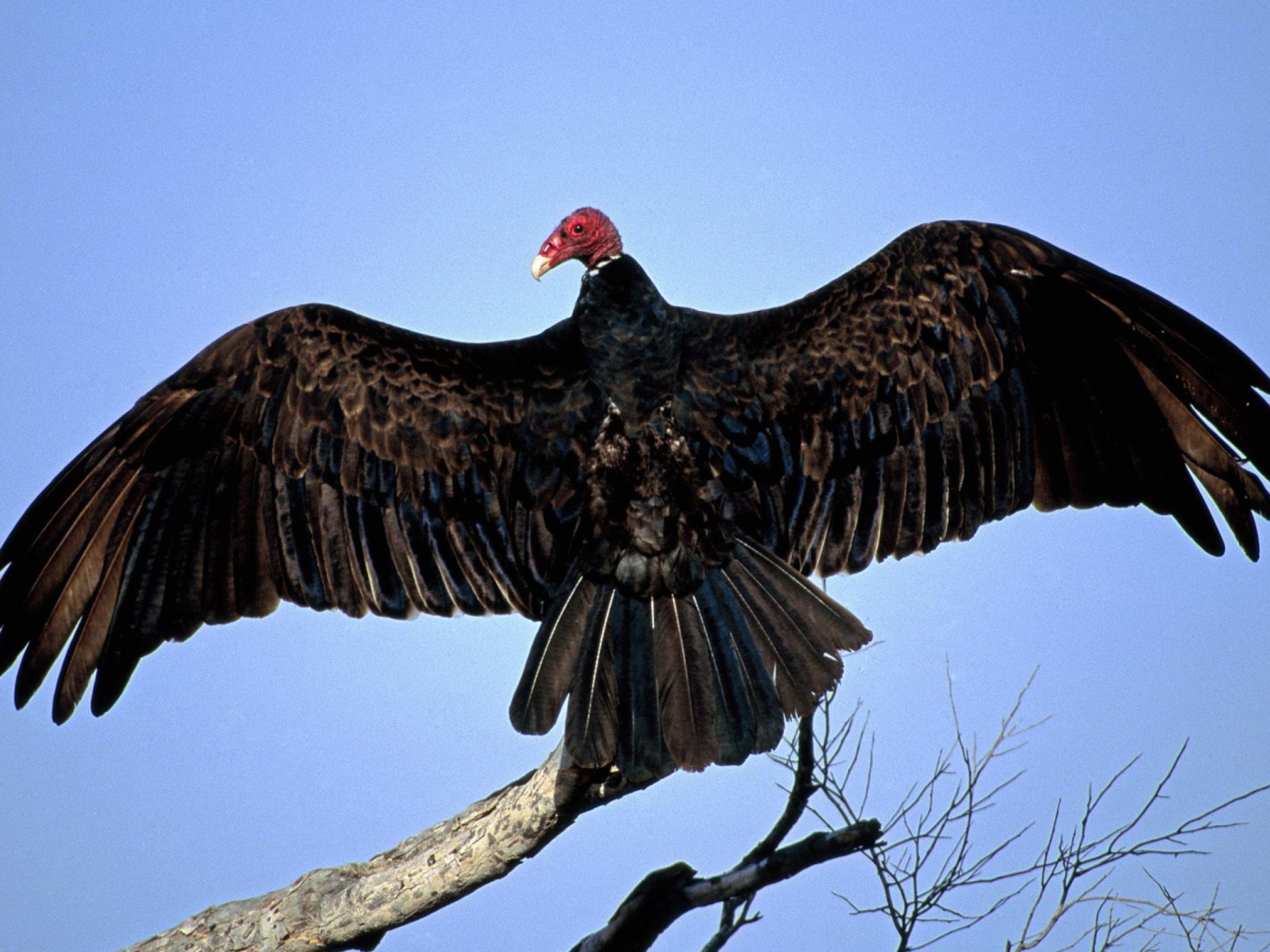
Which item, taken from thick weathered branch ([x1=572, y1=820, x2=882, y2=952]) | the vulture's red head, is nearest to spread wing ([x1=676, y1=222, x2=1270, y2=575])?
the vulture's red head

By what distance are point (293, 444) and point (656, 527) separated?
Answer: 112 centimetres

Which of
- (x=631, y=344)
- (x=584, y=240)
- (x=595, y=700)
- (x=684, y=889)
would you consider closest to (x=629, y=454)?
(x=631, y=344)

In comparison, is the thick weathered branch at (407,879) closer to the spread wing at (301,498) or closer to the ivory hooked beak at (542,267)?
the spread wing at (301,498)

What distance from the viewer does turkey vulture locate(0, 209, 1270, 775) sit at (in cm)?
362

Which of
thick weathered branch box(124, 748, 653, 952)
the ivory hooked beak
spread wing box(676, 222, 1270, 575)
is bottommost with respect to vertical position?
thick weathered branch box(124, 748, 653, 952)

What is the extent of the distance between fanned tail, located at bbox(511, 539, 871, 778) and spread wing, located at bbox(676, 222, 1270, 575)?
394 millimetres

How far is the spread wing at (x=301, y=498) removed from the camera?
379cm

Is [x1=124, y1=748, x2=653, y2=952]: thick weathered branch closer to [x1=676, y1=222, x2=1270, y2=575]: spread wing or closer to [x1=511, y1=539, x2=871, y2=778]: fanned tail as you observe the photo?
[x1=511, y1=539, x2=871, y2=778]: fanned tail

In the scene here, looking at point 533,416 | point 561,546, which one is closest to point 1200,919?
→ point 561,546

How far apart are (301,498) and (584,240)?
1.13 metres

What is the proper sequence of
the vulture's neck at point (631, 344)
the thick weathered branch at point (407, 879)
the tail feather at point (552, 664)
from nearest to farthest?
the thick weathered branch at point (407, 879) < the tail feather at point (552, 664) < the vulture's neck at point (631, 344)

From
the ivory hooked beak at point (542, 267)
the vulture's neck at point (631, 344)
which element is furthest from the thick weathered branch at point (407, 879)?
the ivory hooked beak at point (542, 267)

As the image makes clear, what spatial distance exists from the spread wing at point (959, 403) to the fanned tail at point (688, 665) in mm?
394

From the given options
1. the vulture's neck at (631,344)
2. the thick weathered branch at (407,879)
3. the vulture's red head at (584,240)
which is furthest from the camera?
the vulture's red head at (584,240)
